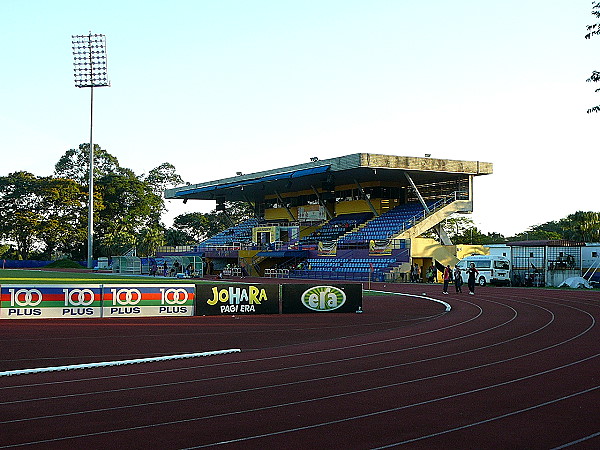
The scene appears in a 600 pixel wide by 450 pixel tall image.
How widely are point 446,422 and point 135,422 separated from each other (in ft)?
11.7

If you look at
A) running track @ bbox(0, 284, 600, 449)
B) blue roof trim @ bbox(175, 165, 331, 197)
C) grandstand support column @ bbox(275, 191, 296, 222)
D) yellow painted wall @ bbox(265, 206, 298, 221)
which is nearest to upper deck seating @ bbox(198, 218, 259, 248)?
yellow painted wall @ bbox(265, 206, 298, 221)

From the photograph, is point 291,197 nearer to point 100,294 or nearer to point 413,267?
point 413,267

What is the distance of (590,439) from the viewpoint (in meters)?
7.06

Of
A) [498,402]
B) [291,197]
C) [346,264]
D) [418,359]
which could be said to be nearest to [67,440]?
[498,402]

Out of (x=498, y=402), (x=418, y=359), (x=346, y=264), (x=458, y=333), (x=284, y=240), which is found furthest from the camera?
(x=284, y=240)

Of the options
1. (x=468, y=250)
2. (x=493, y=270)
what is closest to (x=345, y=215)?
(x=468, y=250)

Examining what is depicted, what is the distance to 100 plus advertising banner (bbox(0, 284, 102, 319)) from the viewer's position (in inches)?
731

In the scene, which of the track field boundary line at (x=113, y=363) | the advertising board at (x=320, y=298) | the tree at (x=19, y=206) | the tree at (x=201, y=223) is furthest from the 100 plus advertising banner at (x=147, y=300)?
the tree at (x=201, y=223)

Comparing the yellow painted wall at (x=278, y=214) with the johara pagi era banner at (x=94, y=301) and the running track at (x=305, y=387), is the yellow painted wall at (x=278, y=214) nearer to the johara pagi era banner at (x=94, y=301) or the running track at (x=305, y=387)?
the johara pagi era banner at (x=94, y=301)

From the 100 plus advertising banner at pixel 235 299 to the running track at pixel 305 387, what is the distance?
2542 millimetres

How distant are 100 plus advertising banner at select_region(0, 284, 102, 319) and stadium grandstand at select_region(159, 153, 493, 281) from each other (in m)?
26.3

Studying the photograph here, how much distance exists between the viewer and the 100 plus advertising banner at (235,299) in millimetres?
20766

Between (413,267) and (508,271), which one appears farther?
Result: (413,267)

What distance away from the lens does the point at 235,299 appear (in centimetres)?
2111
